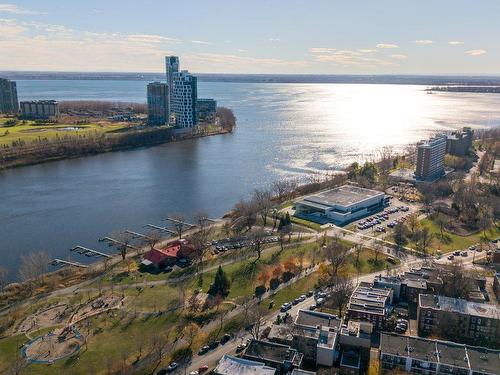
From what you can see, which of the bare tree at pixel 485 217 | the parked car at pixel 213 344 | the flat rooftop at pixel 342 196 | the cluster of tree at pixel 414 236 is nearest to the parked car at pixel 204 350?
the parked car at pixel 213 344

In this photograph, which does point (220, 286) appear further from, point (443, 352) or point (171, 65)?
point (171, 65)

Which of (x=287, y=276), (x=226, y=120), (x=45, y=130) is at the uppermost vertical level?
(x=226, y=120)

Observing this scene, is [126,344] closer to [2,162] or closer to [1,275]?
[1,275]

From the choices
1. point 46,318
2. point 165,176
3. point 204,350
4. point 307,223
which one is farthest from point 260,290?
point 165,176

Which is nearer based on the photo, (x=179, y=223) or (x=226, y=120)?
(x=179, y=223)

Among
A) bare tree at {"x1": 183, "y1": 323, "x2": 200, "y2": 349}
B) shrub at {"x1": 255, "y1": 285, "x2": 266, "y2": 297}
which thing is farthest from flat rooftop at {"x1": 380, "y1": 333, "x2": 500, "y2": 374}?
bare tree at {"x1": 183, "y1": 323, "x2": 200, "y2": 349}

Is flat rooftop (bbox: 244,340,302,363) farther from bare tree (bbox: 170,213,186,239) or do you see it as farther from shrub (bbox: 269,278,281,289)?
bare tree (bbox: 170,213,186,239)
